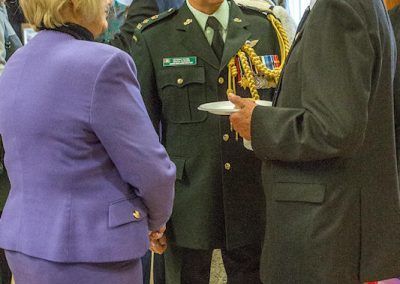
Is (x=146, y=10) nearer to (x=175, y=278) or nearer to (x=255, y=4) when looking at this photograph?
(x=255, y=4)

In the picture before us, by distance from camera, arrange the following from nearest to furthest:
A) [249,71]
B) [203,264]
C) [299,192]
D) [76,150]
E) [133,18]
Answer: [76,150], [299,192], [249,71], [203,264], [133,18]

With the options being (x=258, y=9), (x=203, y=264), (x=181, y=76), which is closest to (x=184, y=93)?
(x=181, y=76)

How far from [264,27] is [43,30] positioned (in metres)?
0.88

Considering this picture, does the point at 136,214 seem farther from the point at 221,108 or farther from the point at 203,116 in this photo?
the point at 203,116

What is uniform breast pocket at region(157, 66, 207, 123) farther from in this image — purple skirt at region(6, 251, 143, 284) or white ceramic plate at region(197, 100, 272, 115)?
purple skirt at region(6, 251, 143, 284)

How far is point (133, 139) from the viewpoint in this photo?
4.19ft

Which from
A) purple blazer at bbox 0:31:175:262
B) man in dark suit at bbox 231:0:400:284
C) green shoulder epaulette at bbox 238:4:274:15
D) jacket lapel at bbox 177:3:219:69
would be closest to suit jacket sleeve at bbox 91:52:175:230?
purple blazer at bbox 0:31:175:262

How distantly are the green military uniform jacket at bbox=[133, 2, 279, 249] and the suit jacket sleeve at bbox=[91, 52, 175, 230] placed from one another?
1.71ft

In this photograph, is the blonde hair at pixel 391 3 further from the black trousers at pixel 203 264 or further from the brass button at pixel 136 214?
the brass button at pixel 136 214

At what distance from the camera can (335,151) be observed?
1.31m

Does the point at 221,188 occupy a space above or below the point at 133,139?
below

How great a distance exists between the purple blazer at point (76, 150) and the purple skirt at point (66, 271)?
2cm

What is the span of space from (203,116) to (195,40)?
251 mm

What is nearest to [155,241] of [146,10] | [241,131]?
[241,131]
